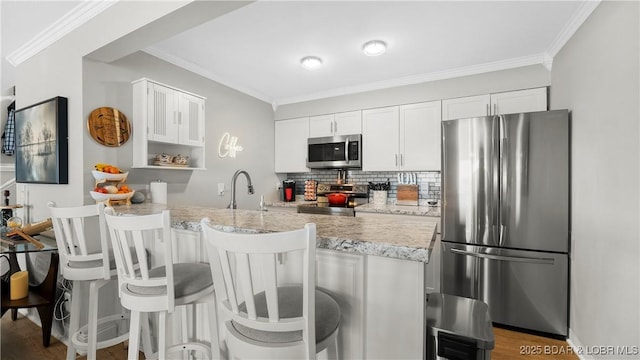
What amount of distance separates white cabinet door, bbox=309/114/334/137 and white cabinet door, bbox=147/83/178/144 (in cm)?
186

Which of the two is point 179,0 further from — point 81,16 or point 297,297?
point 297,297

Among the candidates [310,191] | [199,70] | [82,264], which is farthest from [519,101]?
[82,264]

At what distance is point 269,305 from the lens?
811 millimetres

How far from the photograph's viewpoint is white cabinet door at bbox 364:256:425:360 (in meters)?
0.97

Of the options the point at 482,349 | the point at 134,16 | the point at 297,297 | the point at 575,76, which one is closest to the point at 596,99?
the point at 575,76

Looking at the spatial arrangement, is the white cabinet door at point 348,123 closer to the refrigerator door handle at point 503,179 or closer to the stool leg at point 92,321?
the refrigerator door handle at point 503,179

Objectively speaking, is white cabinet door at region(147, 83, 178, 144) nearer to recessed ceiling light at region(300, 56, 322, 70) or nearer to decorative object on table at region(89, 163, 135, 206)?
decorative object on table at region(89, 163, 135, 206)

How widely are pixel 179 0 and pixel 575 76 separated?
2.82 m

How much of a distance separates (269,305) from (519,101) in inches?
125

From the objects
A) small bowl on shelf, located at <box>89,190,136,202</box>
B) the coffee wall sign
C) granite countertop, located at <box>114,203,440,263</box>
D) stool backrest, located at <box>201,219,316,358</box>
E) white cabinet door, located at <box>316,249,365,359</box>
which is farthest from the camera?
the coffee wall sign

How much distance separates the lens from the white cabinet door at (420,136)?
10.3ft

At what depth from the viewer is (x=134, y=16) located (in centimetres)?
174

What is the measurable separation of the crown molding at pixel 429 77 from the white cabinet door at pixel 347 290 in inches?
110

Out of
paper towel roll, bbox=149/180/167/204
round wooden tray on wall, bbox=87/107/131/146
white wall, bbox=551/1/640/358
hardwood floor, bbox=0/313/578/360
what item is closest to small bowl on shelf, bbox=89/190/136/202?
paper towel roll, bbox=149/180/167/204
